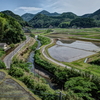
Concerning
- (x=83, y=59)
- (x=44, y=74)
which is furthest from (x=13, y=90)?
(x=83, y=59)

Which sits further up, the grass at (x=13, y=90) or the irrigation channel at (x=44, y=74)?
the grass at (x=13, y=90)

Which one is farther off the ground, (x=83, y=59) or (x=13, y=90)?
(x=83, y=59)

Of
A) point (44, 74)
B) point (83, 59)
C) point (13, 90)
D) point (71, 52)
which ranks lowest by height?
point (44, 74)

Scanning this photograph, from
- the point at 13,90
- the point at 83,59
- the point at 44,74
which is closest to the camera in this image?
the point at 13,90

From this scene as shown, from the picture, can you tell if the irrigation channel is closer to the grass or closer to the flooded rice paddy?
the grass

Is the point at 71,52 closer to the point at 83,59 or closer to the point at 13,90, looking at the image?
the point at 83,59

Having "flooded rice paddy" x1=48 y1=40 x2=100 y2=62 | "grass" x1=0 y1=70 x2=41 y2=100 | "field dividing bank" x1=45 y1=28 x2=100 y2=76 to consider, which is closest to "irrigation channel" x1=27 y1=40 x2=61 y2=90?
"grass" x1=0 y1=70 x2=41 y2=100

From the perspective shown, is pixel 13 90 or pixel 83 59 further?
pixel 83 59

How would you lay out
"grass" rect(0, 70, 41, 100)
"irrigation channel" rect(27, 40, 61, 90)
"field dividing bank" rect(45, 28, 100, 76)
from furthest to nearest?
1. "field dividing bank" rect(45, 28, 100, 76)
2. "irrigation channel" rect(27, 40, 61, 90)
3. "grass" rect(0, 70, 41, 100)

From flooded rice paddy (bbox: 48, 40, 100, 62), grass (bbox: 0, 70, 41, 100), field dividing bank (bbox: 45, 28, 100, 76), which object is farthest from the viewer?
flooded rice paddy (bbox: 48, 40, 100, 62)

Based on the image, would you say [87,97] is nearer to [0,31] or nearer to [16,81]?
[16,81]

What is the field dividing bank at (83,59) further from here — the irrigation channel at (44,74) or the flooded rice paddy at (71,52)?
the irrigation channel at (44,74)

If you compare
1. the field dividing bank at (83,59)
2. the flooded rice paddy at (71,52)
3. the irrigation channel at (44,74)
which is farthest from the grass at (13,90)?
the flooded rice paddy at (71,52)
